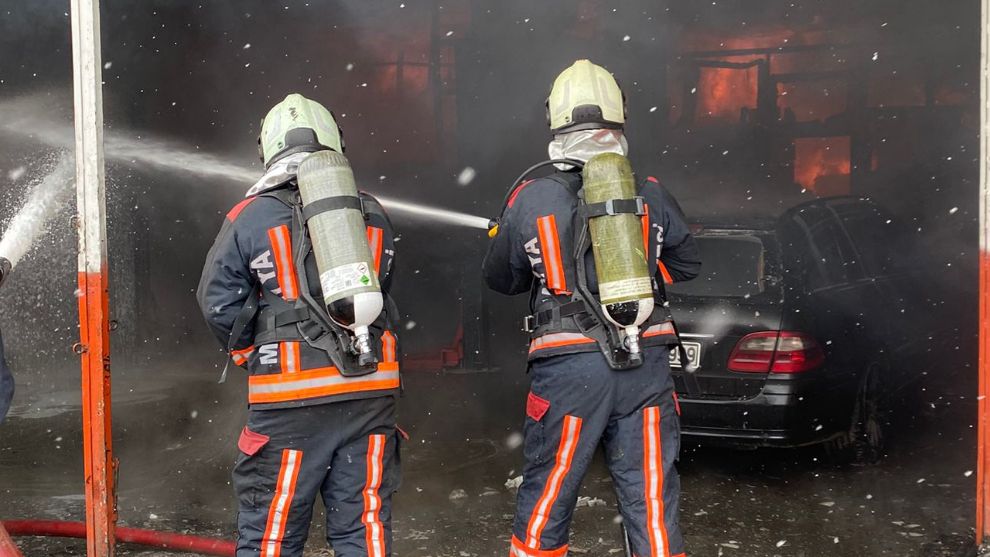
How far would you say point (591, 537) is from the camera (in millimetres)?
4836

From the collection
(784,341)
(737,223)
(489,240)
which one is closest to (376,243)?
(784,341)

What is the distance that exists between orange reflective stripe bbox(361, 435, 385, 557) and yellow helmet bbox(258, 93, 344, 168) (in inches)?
39.5

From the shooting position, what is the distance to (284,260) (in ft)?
10.2

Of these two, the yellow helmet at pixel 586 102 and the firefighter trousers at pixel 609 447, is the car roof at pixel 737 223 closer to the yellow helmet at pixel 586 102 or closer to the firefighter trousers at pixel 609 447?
the yellow helmet at pixel 586 102

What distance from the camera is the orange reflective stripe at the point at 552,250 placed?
135 inches

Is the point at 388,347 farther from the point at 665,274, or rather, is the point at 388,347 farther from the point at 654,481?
the point at 665,274

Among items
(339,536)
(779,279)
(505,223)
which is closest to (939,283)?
(779,279)

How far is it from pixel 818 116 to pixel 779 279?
1100 cm

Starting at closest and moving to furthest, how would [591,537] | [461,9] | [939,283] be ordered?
[591,537]
[939,283]
[461,9]

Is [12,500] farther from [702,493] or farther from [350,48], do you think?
[350,48]

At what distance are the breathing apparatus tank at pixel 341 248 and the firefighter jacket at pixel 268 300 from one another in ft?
0.38

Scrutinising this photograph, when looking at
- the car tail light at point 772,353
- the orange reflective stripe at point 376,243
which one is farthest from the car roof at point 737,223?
the orange reflective stripe at point 376,243

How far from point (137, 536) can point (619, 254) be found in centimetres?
268

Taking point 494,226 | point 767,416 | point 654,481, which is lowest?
point 767,416
